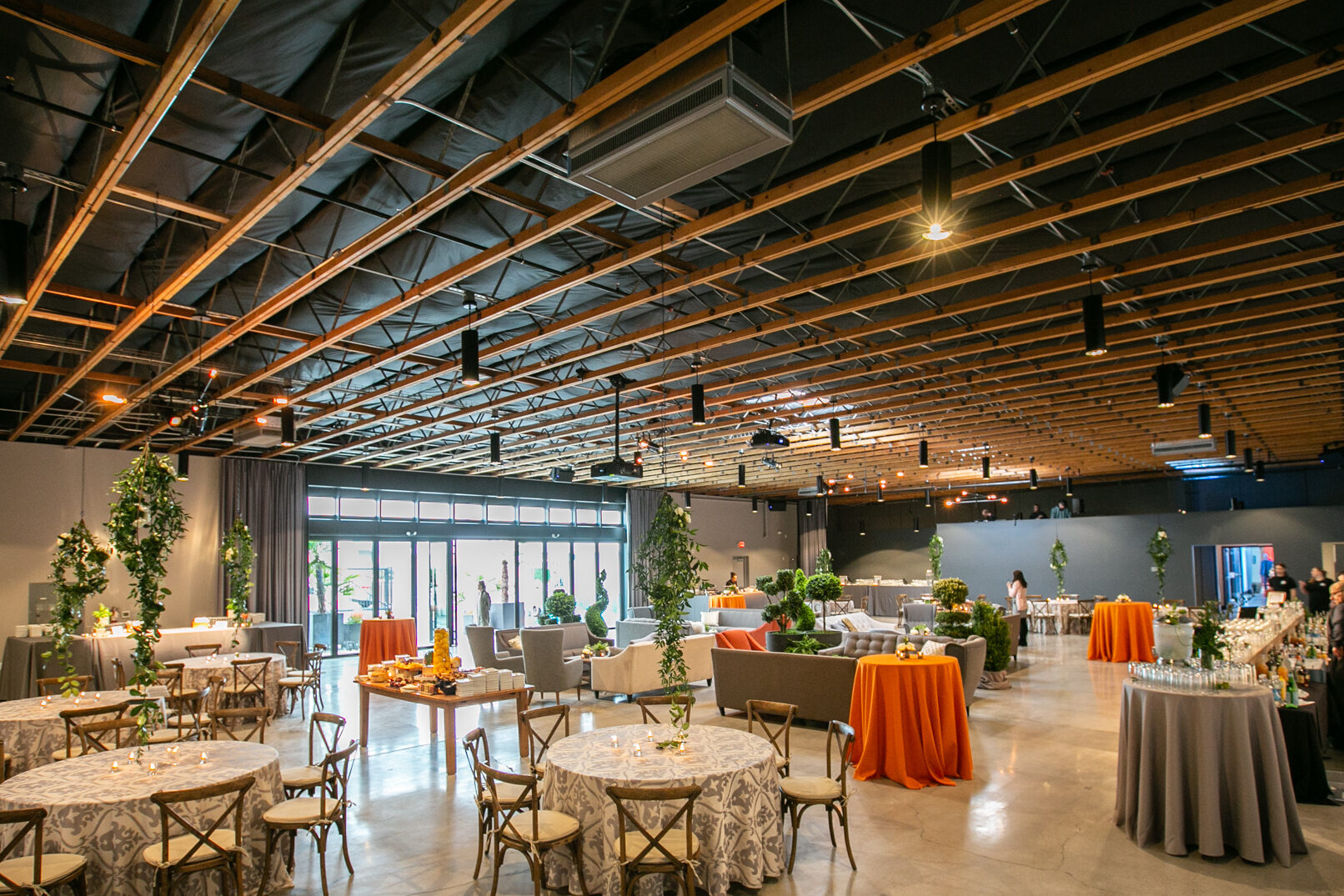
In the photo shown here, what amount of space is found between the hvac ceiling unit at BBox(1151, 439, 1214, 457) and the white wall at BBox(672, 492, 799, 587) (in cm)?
1221

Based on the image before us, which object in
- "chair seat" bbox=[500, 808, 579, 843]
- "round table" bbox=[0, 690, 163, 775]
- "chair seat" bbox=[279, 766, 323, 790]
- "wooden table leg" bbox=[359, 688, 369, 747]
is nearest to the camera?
"chair seat" bbox=[500, 808, 579, 843]

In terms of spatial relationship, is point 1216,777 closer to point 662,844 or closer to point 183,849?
point 662,844

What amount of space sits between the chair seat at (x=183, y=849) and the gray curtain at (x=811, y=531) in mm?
24635

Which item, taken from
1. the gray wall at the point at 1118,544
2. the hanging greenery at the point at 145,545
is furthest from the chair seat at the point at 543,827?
the gray wall at the point at 1118,544

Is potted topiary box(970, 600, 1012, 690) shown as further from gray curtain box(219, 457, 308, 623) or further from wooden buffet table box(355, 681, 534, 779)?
gray curtain box(219, 457, 308, 623)

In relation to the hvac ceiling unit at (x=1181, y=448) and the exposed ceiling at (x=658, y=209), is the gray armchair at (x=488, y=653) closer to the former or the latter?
the exposed ceiling at (x=658, y=209)

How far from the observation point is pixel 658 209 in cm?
539

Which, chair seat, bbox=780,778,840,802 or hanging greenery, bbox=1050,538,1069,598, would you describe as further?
hanging greenery, bbox=1050,538,1069,598

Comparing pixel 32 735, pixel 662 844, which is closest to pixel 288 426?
pixel 32 735

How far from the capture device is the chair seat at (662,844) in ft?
12.8

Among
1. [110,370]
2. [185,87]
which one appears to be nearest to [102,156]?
[185,87]

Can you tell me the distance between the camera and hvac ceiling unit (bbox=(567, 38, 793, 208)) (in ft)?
11.0

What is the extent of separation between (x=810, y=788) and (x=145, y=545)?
4.43 m

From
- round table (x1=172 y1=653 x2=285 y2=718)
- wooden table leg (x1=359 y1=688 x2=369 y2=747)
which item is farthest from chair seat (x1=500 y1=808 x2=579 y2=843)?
round table (x1=172 y1=653 x2=285 y2=718)
